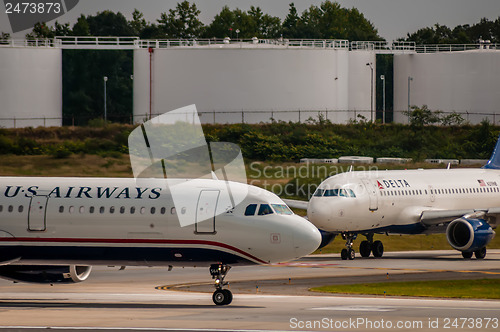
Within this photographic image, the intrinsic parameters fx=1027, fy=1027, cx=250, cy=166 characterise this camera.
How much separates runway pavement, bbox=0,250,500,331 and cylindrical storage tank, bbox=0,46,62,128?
61285 millimetres

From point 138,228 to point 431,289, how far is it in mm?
14061

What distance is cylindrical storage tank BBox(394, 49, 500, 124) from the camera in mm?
120938

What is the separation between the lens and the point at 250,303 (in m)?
35.7

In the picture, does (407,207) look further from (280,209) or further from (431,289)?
(280,209)

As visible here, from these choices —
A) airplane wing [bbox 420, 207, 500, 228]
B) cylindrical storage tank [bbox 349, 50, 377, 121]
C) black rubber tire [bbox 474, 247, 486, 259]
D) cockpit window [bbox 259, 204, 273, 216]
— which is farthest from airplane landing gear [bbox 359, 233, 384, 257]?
cylindrical storage tank [bbox 349, 50, 377, 121]

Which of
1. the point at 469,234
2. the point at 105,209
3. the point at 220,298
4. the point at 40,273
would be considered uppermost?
the point at 105,209

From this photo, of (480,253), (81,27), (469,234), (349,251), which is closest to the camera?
(469,234)

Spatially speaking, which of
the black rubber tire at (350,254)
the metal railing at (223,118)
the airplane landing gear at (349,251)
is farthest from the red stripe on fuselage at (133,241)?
the metal railing at (223,118)

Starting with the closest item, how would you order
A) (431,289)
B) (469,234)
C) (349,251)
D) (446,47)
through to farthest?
(431,289) < (469,234) < (349,251) < (446,47)

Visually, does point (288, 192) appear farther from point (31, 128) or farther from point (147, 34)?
point (147, 34)

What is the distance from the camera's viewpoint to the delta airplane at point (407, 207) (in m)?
52.9

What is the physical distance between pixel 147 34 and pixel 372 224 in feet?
463

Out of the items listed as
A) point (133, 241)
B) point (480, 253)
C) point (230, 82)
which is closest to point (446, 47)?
point (230, 82)

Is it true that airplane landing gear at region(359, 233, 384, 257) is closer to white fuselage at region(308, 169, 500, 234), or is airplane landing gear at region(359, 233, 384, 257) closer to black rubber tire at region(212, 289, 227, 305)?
white fuselage at region(308, 169, 500, 234)
